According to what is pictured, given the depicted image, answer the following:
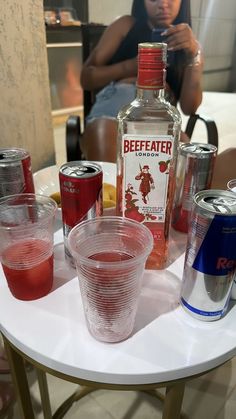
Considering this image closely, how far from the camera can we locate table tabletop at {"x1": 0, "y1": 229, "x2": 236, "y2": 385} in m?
0.43

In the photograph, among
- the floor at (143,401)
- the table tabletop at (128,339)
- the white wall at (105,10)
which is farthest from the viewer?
the white wall at (105,10)

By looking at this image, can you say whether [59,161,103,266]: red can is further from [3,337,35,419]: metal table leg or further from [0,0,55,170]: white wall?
[0,0,55,170]: white wall

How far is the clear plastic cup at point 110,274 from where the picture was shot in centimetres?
43

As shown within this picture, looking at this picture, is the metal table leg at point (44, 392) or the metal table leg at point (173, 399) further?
the metal table leg at point (44, 392)

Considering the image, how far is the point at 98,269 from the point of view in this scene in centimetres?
43

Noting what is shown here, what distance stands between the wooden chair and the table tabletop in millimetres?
828

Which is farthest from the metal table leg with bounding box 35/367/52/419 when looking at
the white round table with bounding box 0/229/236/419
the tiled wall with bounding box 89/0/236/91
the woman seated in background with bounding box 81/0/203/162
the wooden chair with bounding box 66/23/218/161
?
the tiled wall with bounding box 89/0/236/91

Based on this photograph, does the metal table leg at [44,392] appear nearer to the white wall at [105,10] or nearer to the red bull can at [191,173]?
the red bull can at [191,173]

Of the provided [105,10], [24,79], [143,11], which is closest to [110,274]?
[24,79]

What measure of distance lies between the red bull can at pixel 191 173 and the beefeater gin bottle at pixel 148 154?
0.09 metres

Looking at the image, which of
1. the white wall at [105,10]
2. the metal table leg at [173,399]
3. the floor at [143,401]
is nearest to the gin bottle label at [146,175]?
the metal table leg at [173,399]

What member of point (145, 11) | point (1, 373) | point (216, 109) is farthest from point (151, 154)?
point (216, 109)

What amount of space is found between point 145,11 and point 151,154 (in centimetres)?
138

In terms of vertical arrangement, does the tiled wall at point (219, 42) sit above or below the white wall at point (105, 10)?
below
